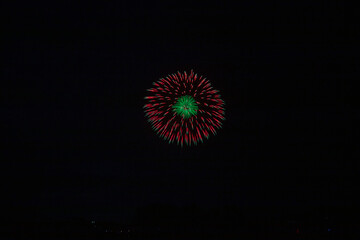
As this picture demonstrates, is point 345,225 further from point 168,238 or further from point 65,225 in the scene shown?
point 65,225

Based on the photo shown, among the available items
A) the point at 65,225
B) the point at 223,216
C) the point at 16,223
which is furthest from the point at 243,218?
the point at 16,223

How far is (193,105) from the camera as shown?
58062 millimetres

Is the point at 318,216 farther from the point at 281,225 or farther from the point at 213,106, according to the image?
the point at 213,106

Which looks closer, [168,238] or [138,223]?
[168,238]

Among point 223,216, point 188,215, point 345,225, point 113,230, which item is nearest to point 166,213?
point 188,215

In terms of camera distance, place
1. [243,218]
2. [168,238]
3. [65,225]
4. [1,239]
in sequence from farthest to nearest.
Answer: [243,218]
[65,225]
[168,238]
[1,239]

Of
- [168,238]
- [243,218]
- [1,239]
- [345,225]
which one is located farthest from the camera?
[243,218]

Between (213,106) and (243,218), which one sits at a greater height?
(213,106)

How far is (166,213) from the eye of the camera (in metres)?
132

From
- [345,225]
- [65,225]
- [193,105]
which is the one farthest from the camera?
[345,225]

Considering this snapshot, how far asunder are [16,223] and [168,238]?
3125cm

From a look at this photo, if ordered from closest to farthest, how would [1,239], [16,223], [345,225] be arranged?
[1,239], [16,223], [345,225]

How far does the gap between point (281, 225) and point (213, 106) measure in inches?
2316

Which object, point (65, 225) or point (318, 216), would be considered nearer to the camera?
point (65, 225)
